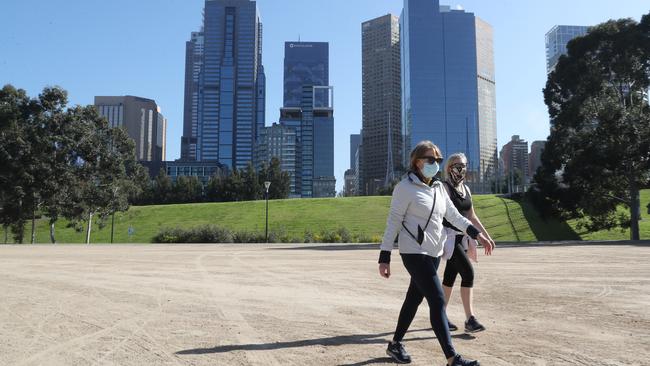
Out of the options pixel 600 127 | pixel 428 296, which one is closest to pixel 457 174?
pixel 428 296

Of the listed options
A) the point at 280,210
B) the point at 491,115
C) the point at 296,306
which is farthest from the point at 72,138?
the point at 491,115

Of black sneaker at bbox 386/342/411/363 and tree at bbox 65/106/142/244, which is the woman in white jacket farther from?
tree at bbox 65/106/142/244

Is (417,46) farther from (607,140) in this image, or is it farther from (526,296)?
(526,296)

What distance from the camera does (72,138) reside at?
3878 cm

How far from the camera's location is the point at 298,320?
602cm

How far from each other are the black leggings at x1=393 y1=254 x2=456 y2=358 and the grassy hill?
3348cm

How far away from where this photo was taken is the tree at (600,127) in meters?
28.1

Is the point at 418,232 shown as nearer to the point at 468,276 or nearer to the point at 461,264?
the point at 461,264

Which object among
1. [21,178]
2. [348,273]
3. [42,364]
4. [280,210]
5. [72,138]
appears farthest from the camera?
[280,210]

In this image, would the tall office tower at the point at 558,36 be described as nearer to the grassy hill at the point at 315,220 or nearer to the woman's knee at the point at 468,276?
the grassy hill at the point at 315,220

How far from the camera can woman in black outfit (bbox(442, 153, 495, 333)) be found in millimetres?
5160

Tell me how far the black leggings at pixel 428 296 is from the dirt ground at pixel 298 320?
1.51 feet

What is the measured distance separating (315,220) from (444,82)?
103424 mm

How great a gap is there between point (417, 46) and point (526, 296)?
14234 centimetres
